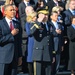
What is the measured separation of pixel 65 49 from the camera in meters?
9.03

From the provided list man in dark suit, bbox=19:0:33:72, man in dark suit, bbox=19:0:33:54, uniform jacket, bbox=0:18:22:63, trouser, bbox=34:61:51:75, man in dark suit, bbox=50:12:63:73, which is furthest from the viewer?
man in dark suit, bbox=19:0:33:54

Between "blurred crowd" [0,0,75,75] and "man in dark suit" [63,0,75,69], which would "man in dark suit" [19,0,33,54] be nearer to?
"blurred crowd" [0,0,75,75]

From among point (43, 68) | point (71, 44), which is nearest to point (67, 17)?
point (71, 44)

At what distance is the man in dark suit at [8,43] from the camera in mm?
6492

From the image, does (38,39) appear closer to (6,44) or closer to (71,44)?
(6,44)

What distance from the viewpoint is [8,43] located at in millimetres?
6559

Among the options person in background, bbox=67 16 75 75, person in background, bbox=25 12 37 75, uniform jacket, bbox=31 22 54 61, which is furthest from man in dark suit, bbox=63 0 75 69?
uniform jacket, bbox=31 22 54 61

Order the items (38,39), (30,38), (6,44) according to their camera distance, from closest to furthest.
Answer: (6,44) < (38,39) < (30,38)

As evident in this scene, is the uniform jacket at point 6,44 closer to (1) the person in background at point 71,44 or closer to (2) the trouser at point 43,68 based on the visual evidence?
(2) the trouser at point 43,68

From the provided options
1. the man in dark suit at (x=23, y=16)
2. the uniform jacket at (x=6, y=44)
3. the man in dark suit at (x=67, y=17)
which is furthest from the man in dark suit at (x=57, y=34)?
the uniform jacket at (x=6, y=44)

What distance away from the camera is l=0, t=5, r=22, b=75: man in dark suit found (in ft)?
21.3

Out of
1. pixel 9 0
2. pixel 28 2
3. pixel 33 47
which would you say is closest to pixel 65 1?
pixel 28 2

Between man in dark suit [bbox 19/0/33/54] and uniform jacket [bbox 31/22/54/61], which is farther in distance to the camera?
man in dark suit [bbox 19/0/33/54]

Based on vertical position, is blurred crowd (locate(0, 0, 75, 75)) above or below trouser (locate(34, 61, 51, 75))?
above
